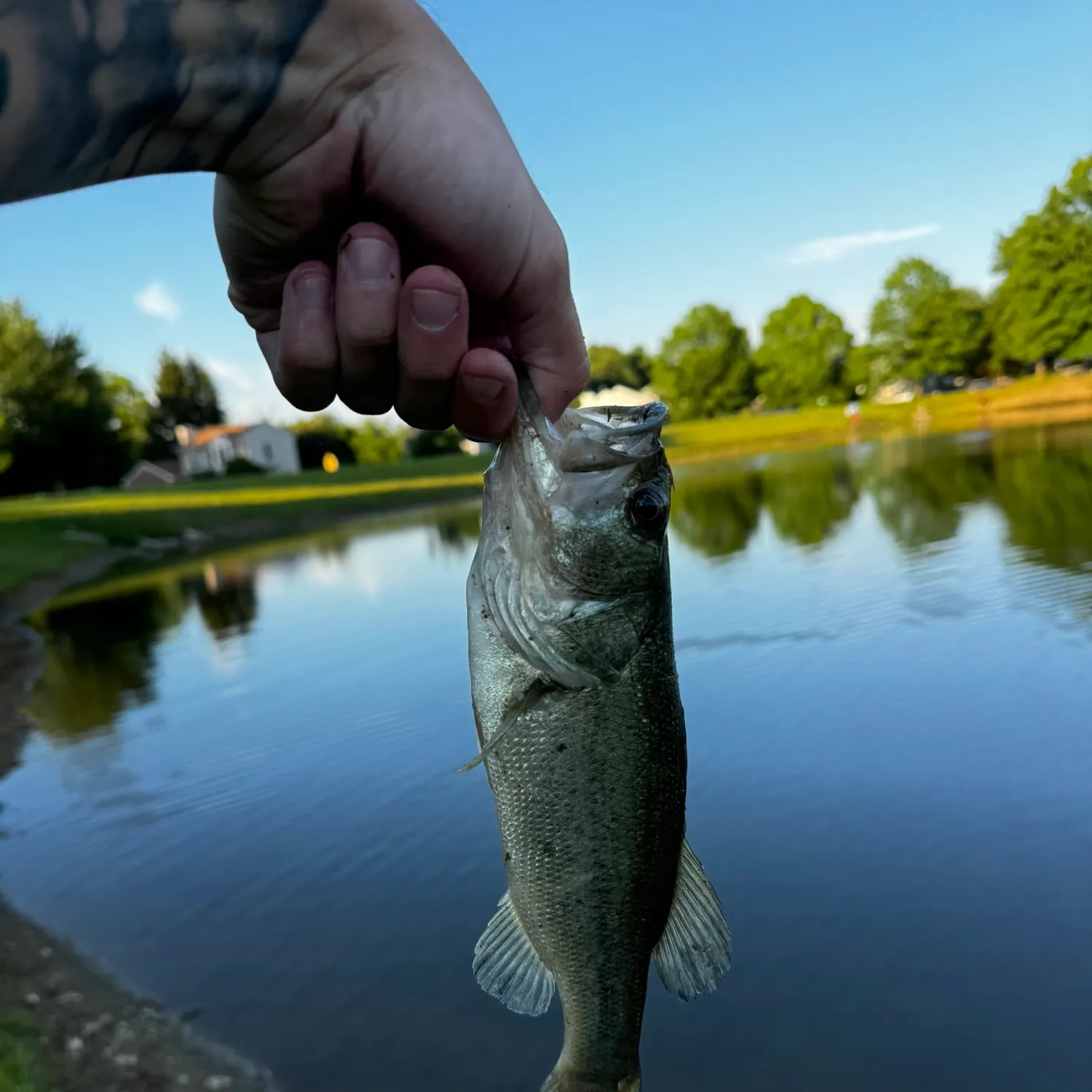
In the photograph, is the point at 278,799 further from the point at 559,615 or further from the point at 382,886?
the point at 559,615

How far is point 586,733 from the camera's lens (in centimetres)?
232

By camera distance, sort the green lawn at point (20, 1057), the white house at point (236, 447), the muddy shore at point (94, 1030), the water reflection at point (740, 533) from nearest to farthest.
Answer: the green lawn at point (20, 1057) < the muddy shore at point (94, 1030) < the water reflection at point (740, 533) < the white house at point (236, 447)

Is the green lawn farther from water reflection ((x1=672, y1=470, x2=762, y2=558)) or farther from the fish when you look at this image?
water reflection ((x1=672, y1=470, x2=762, y2=558))

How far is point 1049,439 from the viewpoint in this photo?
31.2 metres

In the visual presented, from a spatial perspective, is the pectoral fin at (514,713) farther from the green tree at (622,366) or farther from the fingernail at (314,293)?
the green tree at (622,366)

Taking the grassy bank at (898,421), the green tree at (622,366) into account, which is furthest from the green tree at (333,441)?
the green tree at (622,366)

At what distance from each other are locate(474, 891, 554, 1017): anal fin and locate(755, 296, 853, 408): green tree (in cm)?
7822

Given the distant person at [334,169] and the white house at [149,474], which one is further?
the white house at [149,474]

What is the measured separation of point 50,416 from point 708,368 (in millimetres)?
49005

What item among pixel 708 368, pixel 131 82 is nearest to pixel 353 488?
pixel 708 368

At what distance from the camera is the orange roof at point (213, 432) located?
3182 inches

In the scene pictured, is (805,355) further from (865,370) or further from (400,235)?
(400,235)

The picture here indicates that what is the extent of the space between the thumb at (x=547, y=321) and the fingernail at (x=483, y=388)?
0.16 metres

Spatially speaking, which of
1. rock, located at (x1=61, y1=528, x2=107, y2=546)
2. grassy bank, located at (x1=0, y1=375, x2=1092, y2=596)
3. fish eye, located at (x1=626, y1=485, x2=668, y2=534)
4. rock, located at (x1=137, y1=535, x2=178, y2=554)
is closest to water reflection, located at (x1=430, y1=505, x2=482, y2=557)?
grassy bank, located at (x1=0, y1=375, x2=1092, y2=596)
